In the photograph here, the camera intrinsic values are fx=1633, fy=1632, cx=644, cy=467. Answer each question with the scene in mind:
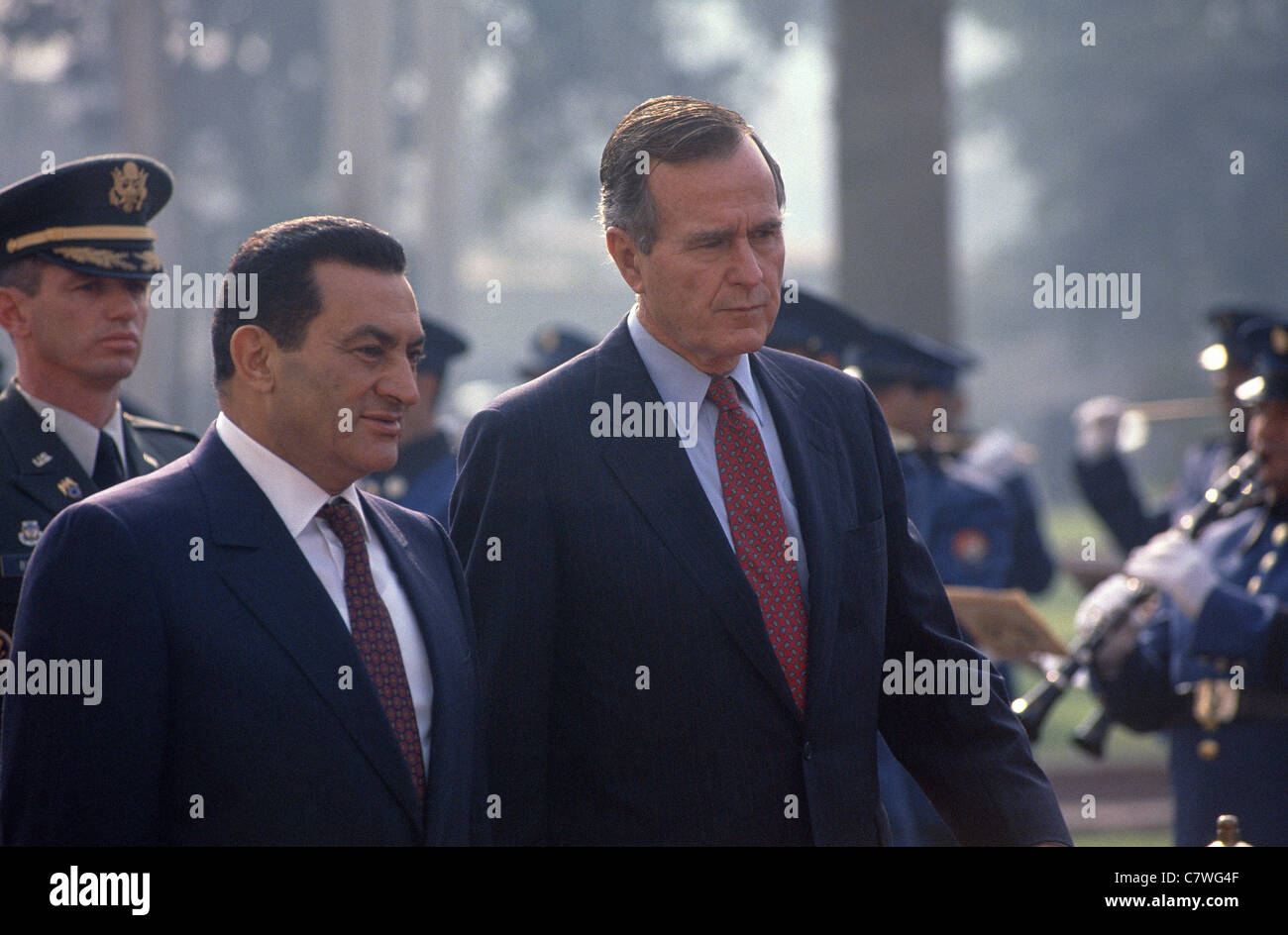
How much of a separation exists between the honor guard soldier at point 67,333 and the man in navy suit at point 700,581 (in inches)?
43.3

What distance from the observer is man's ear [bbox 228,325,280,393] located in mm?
2418

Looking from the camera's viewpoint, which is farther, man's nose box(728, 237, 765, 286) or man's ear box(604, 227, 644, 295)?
man's ear box(604, 227, 644, 295)

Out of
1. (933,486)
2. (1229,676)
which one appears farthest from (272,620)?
(933,486)

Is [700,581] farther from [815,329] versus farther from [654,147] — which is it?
[815,329]

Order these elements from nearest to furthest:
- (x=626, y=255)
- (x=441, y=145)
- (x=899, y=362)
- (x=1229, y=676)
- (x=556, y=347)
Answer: (x=626, y=255)
(x=1229, y=676)
(x=899, y=362)
(x=556, y=347)
(x=441, y=145)

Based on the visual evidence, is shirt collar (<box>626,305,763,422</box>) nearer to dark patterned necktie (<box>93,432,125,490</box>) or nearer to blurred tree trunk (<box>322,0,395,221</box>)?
dark patterned necktie (<box>93,432,125,490</box>)

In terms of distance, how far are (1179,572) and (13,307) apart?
3055 millimetres

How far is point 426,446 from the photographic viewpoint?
6.12 m

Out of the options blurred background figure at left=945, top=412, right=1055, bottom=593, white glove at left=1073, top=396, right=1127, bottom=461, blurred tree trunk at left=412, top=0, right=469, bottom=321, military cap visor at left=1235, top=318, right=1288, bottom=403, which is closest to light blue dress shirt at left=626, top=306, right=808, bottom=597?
military cap visor at left=1235, top=318, right=1288, bottom=403

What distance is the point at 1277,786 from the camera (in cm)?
449

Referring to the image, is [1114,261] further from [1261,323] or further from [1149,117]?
[1261,323]

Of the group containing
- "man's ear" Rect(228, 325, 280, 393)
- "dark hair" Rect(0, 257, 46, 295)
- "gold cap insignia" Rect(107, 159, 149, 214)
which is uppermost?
"gold cap insignia" Rect(107, 159, 149, 214)

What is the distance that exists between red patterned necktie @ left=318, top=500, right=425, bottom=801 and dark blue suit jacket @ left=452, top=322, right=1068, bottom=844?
8.0 inches
